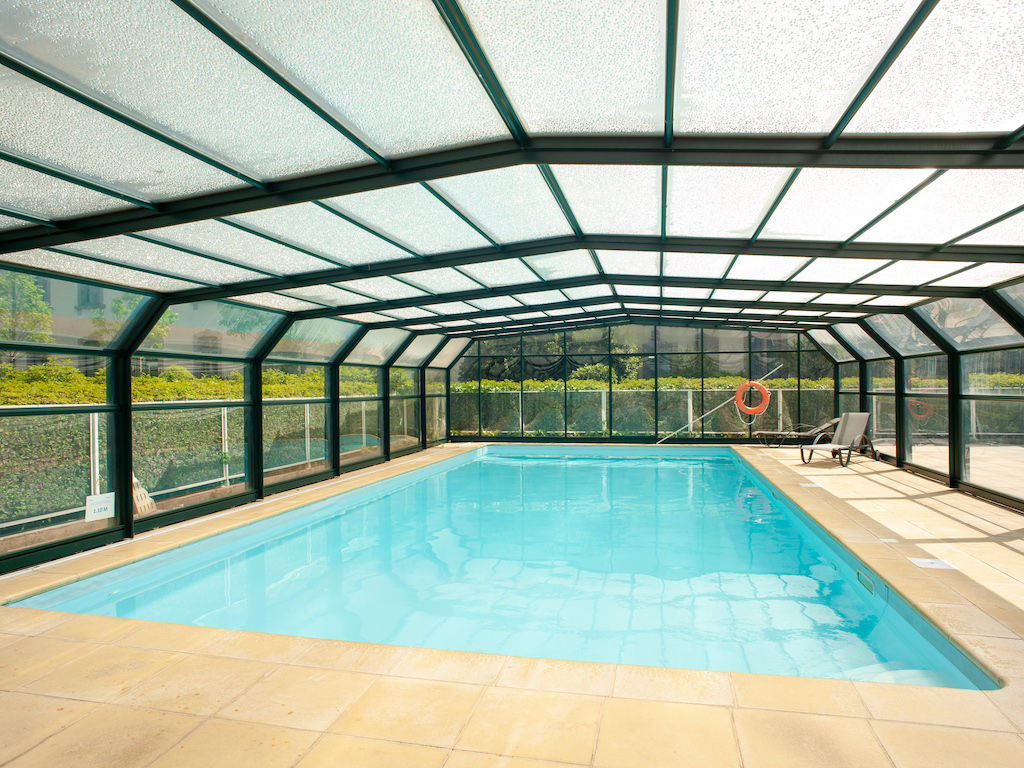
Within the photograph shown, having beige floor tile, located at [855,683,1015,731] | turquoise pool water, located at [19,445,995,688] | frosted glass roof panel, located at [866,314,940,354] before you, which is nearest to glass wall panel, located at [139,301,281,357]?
turquoise pool water, located at [19,445,995,688]

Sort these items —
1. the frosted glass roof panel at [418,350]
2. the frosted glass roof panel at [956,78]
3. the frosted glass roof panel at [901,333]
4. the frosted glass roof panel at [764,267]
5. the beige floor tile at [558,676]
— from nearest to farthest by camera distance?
the frosted glass roof panel at [956,78], the beige floor tile at [558,676], the frosted glass roof panel at [764,267], the frosted glass roof panel at [901,333], the frosted glass roof panel at [418,350]

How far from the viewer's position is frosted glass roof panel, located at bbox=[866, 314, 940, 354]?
8.41 meters

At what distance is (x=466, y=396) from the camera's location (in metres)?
15.2

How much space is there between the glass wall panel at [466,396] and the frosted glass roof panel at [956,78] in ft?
40.6

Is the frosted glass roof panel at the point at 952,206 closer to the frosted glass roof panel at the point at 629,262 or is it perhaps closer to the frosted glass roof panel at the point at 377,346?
the frosted glass roof panel at the point at 629,262

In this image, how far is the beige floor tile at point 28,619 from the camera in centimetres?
380

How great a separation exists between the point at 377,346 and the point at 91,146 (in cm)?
790

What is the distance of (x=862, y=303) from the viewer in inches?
328

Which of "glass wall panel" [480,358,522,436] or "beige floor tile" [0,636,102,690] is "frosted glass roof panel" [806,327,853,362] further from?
"beige floor tile" [0,636,102,690]

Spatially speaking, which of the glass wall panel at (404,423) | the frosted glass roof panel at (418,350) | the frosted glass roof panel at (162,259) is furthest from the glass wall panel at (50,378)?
the glass wall panel at (404,423)

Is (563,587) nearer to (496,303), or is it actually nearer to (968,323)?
(496,303)

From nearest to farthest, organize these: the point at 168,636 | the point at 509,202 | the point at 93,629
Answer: the point at 168,636 < the point at 93,629 < the point at 509,202

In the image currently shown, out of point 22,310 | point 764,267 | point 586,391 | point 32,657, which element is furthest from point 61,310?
point 586,391

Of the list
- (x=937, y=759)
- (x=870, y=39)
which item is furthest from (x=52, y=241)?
(x=937, y=759)
